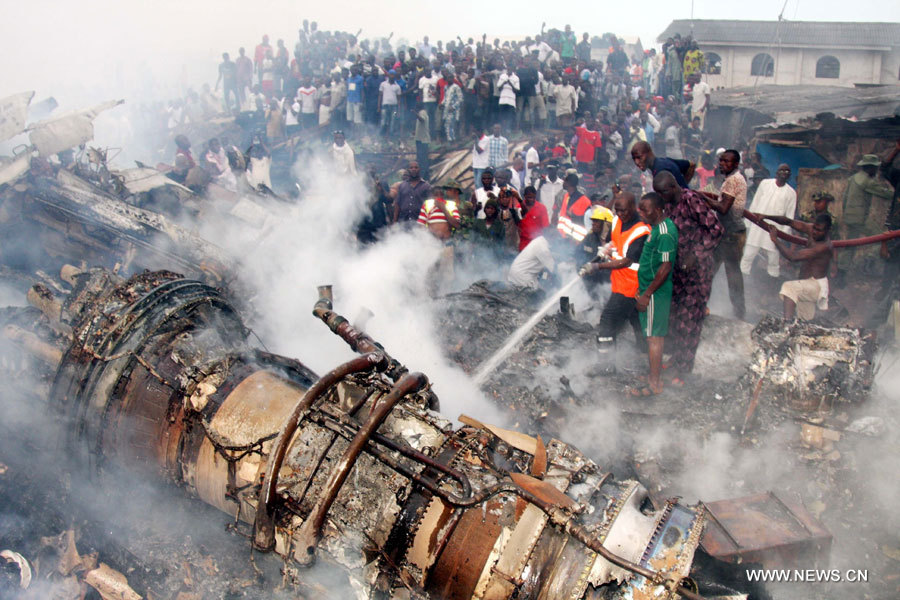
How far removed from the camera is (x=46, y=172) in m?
8.50

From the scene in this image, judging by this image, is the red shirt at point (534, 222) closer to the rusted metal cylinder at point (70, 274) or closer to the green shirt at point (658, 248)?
the green shirt at point (658, 248)

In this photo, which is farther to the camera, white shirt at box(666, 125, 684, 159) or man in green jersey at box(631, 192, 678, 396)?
white shirt at box(666, 125, 684, 159)

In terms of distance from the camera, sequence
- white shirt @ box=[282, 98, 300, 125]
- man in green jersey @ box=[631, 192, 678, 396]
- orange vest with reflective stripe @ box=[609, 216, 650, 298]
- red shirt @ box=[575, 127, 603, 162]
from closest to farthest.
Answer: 1. man in green jersey @ box=[631, 192, 678, 396]
2. orange vest with reflective stripe @ box=[609, 216, 650, 298]
3. red shirt @ box=[575, 127, 603, 162]
4. white shirt @ box=[282, 98, 300, 125]

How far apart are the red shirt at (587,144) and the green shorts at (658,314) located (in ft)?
27.5

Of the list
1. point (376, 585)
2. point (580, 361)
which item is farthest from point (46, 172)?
point (376, 585)

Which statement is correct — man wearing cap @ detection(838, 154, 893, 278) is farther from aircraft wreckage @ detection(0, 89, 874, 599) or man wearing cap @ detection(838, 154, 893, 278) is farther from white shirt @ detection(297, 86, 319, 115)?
white shirt @ detection(297, 86, 319, 115)

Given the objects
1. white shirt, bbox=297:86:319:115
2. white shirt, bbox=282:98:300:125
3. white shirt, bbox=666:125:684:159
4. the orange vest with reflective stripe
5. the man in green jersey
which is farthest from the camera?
white shirt, bbox=282:98:300:125

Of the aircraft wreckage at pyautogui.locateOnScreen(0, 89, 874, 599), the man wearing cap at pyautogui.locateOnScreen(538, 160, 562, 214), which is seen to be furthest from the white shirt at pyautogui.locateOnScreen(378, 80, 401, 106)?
the aircraft wreckage at pyautogui.locateOnScreen(0, 89, 874, 599)

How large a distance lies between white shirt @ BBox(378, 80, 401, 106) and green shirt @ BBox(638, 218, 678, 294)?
33.9 feet

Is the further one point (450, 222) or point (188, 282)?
point (450, 222)

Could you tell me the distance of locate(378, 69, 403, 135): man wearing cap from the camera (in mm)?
14258

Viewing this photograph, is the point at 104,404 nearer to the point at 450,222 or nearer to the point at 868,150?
the point at 450,222

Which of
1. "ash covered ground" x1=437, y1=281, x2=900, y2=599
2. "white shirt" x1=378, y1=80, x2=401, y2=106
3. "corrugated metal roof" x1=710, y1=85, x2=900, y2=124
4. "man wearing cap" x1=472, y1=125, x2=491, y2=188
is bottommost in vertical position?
"ash covered ground" x1=437, y1=281, x2=900, y2=599

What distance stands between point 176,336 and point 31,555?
5.71 feet
